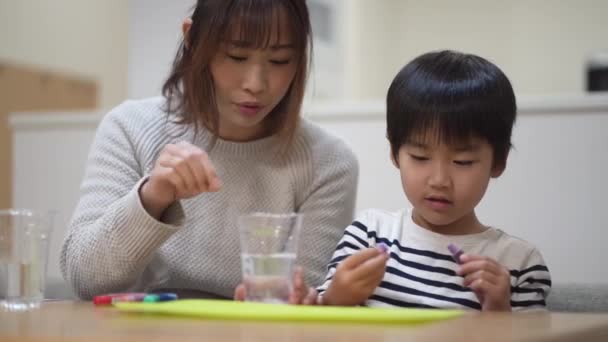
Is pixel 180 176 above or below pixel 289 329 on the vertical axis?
above

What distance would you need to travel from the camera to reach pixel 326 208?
67.3 inches

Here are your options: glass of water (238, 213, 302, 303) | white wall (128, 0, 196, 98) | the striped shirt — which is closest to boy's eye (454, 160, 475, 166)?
the striped shirt

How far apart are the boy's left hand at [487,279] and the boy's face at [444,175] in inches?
5.8

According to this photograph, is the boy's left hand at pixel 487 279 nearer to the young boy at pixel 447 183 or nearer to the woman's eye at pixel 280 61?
the young boy at pixel 447 183

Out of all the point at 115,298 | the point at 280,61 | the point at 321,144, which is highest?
the point at 280,61

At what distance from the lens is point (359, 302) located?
119 centimetres

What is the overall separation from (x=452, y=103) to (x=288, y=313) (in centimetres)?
50

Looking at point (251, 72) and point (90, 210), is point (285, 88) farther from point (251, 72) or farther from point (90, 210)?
point (90, 210)

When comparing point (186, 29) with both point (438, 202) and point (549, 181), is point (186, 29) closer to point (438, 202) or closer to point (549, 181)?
point (438, 202)

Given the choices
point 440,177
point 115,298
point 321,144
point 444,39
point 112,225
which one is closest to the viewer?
point 115,298

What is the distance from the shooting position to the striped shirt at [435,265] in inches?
51.9

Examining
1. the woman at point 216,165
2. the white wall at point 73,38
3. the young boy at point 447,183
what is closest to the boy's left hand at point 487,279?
the young boy at point 447,183

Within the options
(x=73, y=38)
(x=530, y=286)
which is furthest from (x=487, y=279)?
(x=73, y=38)

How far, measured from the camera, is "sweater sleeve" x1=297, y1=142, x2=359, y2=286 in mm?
1643
